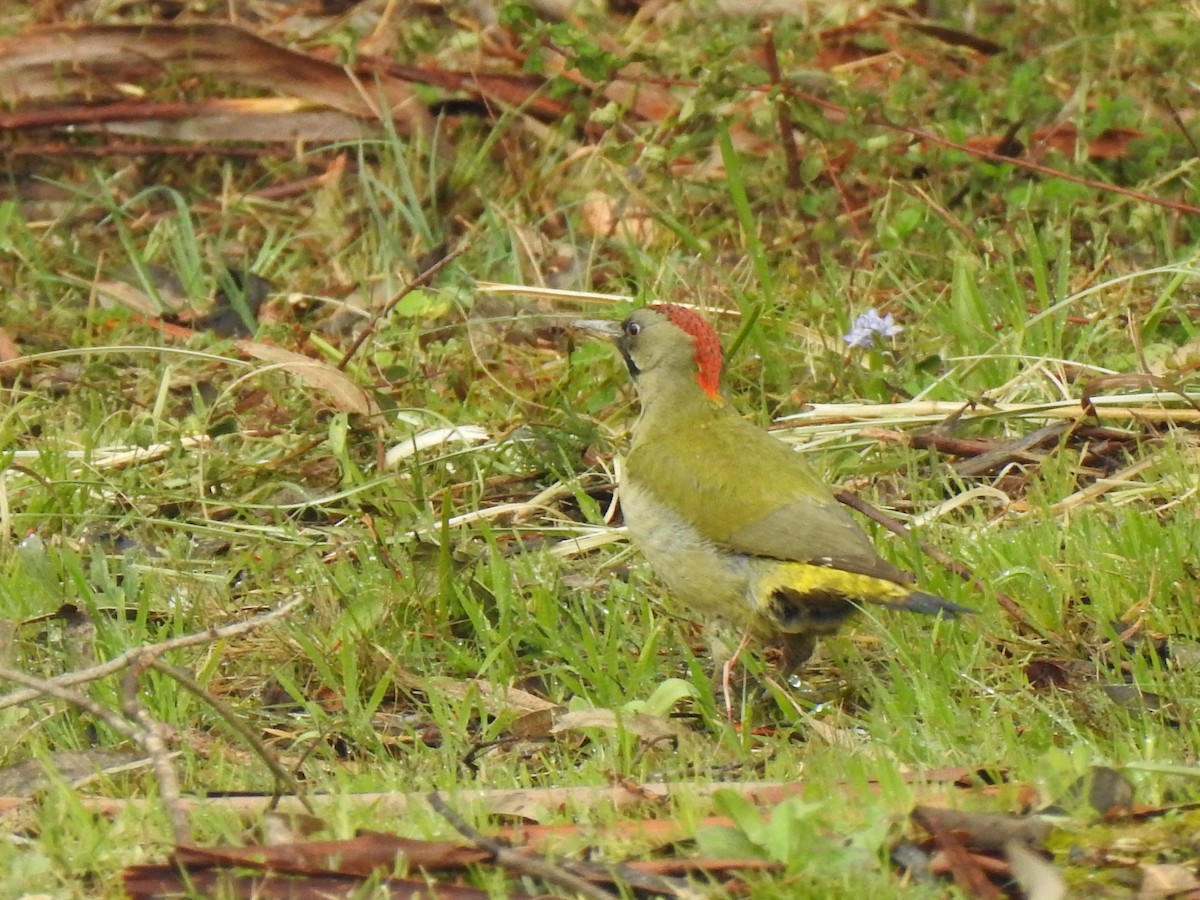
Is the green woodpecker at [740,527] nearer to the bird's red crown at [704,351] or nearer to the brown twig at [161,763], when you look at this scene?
the bird's red crown at [704,351]

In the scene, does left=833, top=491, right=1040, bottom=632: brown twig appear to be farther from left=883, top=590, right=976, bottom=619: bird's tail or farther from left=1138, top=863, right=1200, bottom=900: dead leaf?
left=1138, top=863, right=1200, bottom=900: dead leaf

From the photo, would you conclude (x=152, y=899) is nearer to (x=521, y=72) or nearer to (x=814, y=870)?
(x=814, y=870)

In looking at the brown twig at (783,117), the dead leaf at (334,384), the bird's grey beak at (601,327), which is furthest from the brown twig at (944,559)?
the brown twig at (783,117)

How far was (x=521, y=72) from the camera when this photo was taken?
8477mm

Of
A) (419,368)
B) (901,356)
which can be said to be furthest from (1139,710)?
(419,368)

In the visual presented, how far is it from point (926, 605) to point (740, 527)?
0.60 meters

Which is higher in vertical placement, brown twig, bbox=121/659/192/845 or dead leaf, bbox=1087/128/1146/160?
brown twig, bbox=121/659/192/845

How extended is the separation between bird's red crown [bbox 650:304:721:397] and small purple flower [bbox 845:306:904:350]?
97 centimetres

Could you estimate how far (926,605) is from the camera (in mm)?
4324

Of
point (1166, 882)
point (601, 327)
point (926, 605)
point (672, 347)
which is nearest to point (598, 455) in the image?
point (601, 327)

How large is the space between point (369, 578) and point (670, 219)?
2450mm

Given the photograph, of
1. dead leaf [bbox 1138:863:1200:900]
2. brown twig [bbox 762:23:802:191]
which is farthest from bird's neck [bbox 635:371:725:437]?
dead leaf [bbox 1138:863:1200:900]

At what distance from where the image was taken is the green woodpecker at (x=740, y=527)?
4539 millimetres

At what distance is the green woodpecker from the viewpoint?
4.54 meters
